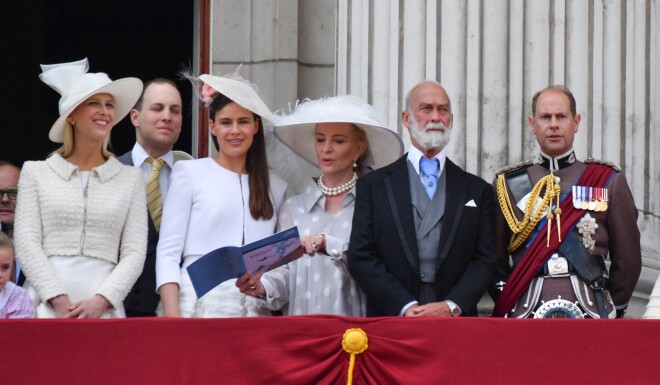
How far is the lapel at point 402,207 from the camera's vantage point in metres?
6.06

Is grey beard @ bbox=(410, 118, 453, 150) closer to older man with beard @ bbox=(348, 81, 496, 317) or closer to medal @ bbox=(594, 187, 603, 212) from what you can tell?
older man with beard @ bbox=(348, 81, 496, 317)

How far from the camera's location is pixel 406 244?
6.06 meters

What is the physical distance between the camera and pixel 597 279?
6180mm

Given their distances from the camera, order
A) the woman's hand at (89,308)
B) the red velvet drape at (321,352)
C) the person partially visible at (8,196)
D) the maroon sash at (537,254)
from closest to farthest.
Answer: the red velvet drape at (321,352), the woman's hand at (89,308), the maroon sash at (537,254), the person partially visible at (8,196)

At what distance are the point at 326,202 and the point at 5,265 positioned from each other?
145 cm

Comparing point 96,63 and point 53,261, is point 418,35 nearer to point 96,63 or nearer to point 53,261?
point 53,261

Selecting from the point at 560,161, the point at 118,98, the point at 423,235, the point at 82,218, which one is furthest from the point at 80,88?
the point at 560,161

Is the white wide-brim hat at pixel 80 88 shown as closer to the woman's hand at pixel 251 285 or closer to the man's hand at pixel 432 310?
the woman's hand at pixel 251 285

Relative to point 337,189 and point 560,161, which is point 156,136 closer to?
point 337,189

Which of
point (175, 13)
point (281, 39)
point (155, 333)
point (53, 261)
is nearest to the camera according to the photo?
point (155, 333)

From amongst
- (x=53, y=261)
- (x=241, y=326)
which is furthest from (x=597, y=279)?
(x=53, y=261)

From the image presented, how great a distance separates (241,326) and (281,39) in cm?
326

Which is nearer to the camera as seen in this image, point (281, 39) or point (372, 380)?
point (372, 380)

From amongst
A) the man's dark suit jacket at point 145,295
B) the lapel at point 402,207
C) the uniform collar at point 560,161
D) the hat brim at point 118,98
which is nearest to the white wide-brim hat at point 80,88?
the hat brim at point 118,98
